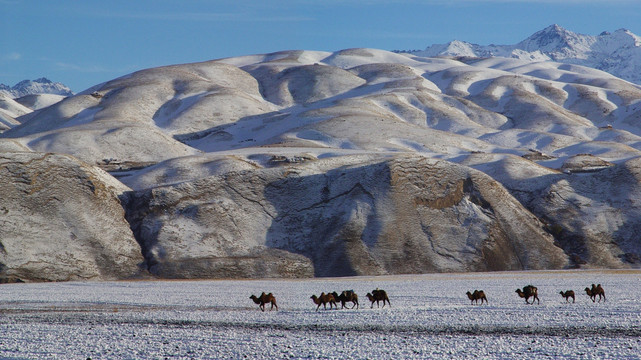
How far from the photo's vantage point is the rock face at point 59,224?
65.4 meters

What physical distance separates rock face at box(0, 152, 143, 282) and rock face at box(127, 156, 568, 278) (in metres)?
2.55

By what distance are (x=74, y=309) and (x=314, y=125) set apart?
9798 centimetres

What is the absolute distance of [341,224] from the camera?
74938 millimetres

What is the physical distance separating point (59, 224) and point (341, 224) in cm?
2581

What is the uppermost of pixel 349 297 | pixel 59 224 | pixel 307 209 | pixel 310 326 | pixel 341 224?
pixel 307 209

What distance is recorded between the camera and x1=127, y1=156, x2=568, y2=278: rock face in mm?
71000

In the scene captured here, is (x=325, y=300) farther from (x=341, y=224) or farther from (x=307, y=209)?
(x=307, y=209)

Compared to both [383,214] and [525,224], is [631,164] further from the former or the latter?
[383,214]

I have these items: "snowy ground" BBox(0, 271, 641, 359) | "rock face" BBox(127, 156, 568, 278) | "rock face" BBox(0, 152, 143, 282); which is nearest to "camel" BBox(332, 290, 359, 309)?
"snowy ground" BBox(0, 271, 641, 359)

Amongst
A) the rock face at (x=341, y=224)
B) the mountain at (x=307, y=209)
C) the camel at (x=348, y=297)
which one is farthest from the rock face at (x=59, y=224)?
the camel at (x=348, y=297)

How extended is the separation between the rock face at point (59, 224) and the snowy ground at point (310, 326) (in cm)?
1626

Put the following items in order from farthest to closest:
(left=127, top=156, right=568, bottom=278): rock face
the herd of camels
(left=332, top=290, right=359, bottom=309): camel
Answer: (left=127, top=156, right=568, bottom=278): rock face < the herd of camels < (left=332, top=290, right=359, bottom=309): camel

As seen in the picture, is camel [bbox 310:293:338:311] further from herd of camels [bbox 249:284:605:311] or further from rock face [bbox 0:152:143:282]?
rock face [bbox 0:152:143:282]

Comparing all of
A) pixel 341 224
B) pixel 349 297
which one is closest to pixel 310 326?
pixel 349 297
